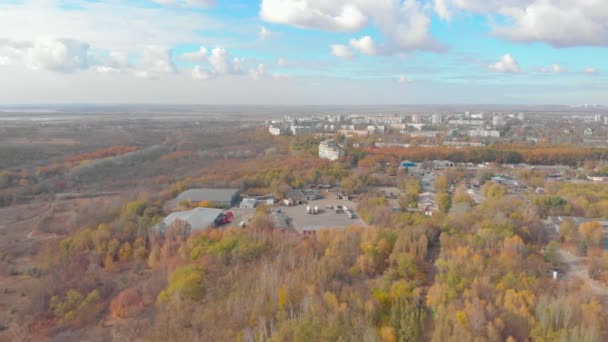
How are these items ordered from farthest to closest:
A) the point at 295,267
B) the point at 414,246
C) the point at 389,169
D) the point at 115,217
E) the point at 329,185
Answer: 1. the point at 389,169
2. the point at 329,185
3. the point at 115,217
4. the point at 414,246
5. the point at 295,267

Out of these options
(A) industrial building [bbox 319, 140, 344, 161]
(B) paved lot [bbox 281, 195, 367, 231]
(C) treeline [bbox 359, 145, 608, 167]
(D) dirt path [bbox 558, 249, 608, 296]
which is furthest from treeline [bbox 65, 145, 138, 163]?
(D) dirt path [bbox 558, 249, 608, 296]


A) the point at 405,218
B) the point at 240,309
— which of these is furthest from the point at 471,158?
the point at 240,309

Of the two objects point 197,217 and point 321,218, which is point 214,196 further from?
point 321,218

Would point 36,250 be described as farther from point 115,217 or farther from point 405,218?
point 405,218

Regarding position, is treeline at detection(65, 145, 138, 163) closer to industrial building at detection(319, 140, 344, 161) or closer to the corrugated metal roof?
the corrugated metal roof

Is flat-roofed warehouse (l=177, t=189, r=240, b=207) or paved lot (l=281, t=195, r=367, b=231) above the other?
flat-roofed warehouse (l=177, t=189, r=240, b=207)

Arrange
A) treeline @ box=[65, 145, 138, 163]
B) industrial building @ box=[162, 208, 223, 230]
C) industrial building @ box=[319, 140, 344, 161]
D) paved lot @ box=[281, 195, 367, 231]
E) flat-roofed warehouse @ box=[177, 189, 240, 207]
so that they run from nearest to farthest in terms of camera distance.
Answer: industrial building @ box=[162, 208, 223, 230]
paved lot @ box=[281, 195, 367, 231]
flat-roofed warehouse @ box=[177, 189, 240, 207]
industrial building @ box=[319, 140, 344, 161]
treeline @ box=[65, 145, 138, 163]

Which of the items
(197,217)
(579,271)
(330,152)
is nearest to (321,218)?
(197,217)
